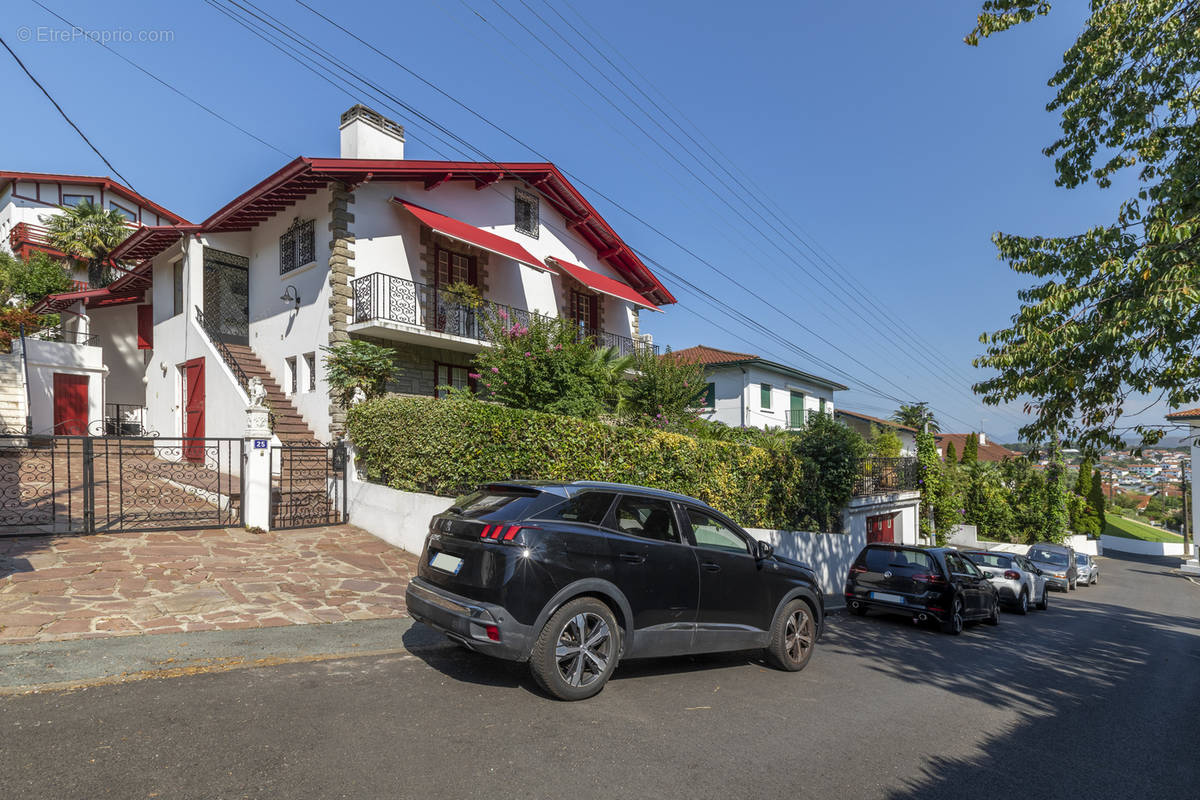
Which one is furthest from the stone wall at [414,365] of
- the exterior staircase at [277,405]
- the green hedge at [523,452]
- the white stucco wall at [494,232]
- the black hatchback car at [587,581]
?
the black hatchback car at [587,581]

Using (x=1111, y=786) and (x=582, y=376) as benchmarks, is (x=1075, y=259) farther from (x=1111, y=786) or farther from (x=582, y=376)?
(x=582, y=376)

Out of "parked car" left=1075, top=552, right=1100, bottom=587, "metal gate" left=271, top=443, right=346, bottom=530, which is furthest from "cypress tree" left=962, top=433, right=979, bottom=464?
"metal gate" left=271, top=443, right=346, bottom=530

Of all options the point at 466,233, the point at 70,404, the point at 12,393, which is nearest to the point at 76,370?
the point at 70,404

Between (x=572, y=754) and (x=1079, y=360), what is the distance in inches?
240

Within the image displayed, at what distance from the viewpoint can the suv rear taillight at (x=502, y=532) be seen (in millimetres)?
4953

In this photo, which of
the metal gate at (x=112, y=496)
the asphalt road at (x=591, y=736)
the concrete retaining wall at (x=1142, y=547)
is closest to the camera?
the asphalt road at (x=591, y=736)

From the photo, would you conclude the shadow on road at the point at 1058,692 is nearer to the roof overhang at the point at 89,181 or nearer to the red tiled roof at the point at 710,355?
the red tiled roof at the point at 710,355

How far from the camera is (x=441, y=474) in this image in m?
10.8

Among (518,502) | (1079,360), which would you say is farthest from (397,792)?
(1079,360)

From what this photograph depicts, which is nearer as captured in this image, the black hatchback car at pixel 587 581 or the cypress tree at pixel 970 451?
the black hatchback car at pixel 587 581

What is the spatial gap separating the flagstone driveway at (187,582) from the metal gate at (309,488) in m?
0.99

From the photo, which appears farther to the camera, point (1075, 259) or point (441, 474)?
point (441, 474)

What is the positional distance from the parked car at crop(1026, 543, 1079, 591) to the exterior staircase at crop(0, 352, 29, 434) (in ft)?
101

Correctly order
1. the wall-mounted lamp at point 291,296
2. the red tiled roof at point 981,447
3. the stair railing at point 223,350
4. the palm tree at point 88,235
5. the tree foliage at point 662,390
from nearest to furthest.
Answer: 1. the stair railing at point 223,350
2. the tree foliage at point 662,390
3. the wall-mounted lamp at point 291,296
4. the palm tree at point 88,235
5. the red tiled roof at point 981,447
